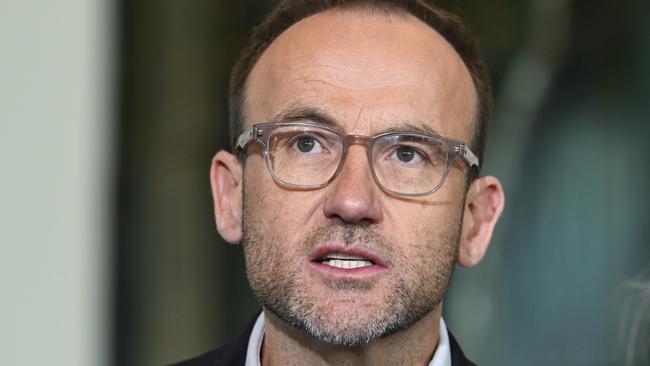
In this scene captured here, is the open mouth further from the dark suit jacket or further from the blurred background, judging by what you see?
the blurred background

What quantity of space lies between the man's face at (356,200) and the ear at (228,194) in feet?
0.29

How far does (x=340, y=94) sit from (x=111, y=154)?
1.53 m

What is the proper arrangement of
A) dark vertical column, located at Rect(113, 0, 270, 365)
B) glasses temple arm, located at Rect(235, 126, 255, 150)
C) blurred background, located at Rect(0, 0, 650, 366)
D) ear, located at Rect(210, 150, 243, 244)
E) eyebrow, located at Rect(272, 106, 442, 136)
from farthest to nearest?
dark vertical column, located at Rect(113, 0, 270, 365)
blurred background, located at Rect(0, 0, 650, 366)
ear, located at Rect(210, 150, 243, 244)
glasses temple arm, located at Rect(235, 126, 255, 150)
eyebrow, located at Rect(272, 106, 442, 136)

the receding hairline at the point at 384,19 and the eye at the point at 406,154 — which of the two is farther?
the receding hairline at the point at 384,19

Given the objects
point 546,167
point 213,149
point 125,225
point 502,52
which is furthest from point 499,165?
point 125,225

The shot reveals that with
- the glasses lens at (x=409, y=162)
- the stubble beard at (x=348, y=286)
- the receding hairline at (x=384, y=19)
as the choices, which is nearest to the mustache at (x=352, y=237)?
the stubble beard at (x=348, y=286)

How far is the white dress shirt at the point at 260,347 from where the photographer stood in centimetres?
235

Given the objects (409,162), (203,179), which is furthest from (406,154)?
(203,179)

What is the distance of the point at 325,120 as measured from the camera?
2229 mm

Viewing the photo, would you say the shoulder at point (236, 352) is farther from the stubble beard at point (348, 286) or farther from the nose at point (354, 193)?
the nose at point (354, 193)

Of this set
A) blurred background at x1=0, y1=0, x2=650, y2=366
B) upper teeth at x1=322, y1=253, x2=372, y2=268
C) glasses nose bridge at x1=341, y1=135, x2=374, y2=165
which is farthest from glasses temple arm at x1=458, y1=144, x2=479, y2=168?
blurred background at x1=0, y1=0, x2=650, y2=366

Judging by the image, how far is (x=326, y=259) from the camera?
2180 millimetres

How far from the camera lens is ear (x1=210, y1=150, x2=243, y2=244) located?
8.01 feet

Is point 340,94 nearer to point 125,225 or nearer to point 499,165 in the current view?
point 499,165
